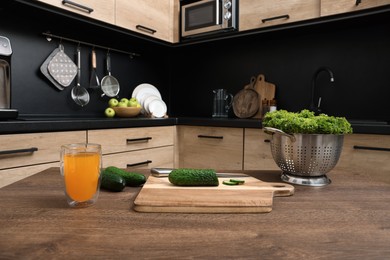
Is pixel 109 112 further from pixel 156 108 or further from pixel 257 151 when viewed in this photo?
pixel 257 151

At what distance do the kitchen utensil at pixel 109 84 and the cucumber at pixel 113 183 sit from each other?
6.46 ft

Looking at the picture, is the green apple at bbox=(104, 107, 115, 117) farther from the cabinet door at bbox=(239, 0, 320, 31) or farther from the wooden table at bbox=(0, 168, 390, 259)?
the wooden table at bbox=(0, 168, 390, 259)

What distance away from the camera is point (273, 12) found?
228 cm

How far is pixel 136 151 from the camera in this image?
7.36 feet

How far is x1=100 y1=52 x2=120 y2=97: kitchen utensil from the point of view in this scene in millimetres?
2643

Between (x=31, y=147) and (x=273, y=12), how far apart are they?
1.79 meters

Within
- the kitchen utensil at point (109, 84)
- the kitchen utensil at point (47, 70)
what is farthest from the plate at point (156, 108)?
the kitchen utensil at point (47, 70)

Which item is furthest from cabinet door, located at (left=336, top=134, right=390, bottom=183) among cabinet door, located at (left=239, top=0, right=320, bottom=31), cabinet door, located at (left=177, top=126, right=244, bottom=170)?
cabinet door, located at (left=239, top=0, right=320, bottom=31)

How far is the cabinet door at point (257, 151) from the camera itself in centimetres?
213

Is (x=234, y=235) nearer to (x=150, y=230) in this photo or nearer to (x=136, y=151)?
(x=150, y=230)

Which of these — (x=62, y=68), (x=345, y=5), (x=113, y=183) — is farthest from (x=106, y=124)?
(x=345, y=5)

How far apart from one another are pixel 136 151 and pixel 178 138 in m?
0.47

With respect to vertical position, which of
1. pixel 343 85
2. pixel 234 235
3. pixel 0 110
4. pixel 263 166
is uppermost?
pixel 343 85

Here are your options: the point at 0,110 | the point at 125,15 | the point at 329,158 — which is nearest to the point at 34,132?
the point at 0,110
